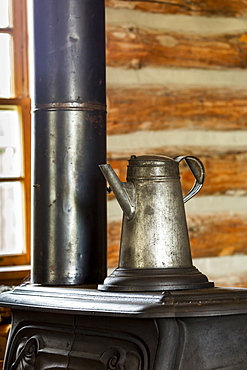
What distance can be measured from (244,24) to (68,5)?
47.0 inches

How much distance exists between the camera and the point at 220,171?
3219 mm

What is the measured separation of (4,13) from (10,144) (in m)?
0.58

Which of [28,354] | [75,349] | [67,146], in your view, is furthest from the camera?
[67,146]

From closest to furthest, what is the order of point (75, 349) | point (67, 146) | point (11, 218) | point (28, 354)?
1. point (75, 349)
2. point (28, 354)
3. point (67, 146)
4. point (11, 218)

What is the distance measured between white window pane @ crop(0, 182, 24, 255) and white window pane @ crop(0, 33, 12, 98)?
1.35 feet

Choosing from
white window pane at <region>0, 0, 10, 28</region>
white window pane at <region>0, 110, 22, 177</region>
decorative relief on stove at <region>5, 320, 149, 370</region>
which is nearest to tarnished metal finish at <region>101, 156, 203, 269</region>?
decorative relief on stove at <region>5, 320, 149, 370</region>

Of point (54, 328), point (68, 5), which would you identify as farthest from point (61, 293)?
point (68, 5)

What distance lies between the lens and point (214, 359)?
74.3 inches

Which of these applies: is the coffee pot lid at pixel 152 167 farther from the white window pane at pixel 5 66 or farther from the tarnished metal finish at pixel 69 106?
the white window pane at pixel 5 66

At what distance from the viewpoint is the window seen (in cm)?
311

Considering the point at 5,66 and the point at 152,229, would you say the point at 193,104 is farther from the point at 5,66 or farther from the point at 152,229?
the point at 152,229

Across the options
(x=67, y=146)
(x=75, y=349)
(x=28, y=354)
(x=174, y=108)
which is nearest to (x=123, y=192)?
(x=67, y=146)

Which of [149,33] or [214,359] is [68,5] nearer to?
[149,33]

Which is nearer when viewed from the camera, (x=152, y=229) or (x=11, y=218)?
(x=152, y=229)
